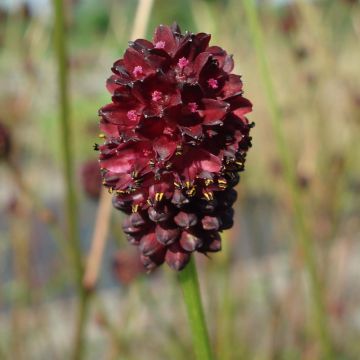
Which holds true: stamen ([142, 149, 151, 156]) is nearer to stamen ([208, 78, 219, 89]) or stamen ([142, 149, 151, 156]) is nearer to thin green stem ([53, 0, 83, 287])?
stamen ([208, 78, 219, 89])

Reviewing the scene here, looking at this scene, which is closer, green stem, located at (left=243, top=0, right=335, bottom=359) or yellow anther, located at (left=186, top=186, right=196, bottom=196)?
yellow anther, located at (left=186, top=186, right=196, bottom=196)

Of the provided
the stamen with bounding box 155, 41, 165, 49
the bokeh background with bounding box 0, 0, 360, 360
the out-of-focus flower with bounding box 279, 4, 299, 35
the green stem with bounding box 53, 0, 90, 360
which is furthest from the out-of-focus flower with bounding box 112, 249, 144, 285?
the out-of-focus flower with bounding box 279, 4, 299, 35

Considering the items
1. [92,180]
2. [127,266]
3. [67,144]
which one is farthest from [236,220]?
[67,144]

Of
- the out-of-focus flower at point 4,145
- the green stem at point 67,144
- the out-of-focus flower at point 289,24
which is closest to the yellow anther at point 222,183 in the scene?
the green stem at point 67,144

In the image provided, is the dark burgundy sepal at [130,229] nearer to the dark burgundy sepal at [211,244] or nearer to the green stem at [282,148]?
the dark burgundy sepal at [211,244]

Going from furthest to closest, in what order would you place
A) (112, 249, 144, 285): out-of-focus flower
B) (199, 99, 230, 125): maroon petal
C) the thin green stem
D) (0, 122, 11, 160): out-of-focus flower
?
(112, 249, 144, 285): out-of-focus flower, (0, 122, 11, 160): out-of-focus flower, the thin green stem, (199, 99, 230, 125): maroon petal

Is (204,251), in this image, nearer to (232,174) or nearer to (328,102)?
(232,174)

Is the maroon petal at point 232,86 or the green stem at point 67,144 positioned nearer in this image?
the maroon petal at point 232,86

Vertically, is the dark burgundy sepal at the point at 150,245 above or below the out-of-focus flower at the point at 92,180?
below
